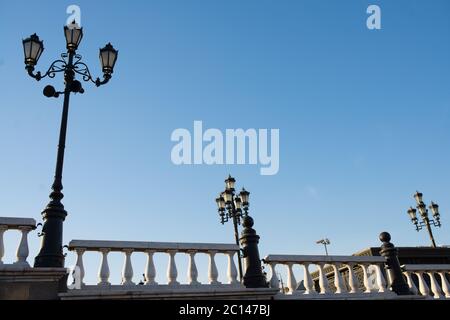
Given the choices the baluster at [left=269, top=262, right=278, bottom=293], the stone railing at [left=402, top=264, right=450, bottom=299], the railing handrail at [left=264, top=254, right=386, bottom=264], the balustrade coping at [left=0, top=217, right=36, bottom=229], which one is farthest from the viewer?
the stone railing at [left=402, top=264, right=450, bottom=299]

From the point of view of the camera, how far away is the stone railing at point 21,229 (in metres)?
6.50

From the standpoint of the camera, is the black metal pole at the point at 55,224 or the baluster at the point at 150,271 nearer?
the black metal pole at the point at 55,224

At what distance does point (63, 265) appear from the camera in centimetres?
701

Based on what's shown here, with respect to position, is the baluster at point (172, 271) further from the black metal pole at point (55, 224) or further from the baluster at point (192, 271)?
the black metal pole at point (55, 224)

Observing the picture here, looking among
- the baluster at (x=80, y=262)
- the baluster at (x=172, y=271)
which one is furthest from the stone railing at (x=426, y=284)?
the baluster at (x=80, y=262)

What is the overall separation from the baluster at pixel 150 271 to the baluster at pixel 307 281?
3061 mm

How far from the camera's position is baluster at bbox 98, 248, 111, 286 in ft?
22.1


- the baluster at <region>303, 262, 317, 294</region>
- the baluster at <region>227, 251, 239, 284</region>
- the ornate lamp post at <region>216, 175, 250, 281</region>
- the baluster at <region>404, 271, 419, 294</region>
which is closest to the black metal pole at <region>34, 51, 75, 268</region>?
the baluster at <region>227, 251, 239, 284</region>

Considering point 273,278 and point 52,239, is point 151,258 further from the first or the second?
point 273,278

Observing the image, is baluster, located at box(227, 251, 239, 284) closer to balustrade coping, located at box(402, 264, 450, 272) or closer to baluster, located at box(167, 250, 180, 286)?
baluster, located at box(167, 250, 180, 286)

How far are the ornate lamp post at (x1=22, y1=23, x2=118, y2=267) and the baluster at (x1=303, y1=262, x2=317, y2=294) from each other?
15.2 feet
